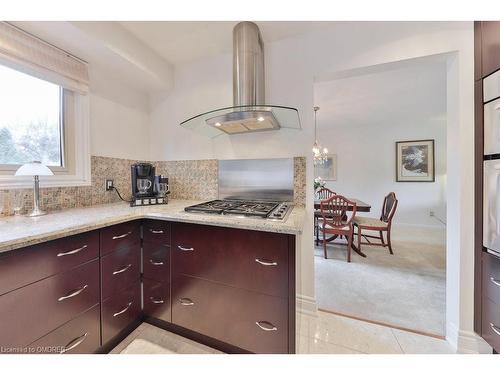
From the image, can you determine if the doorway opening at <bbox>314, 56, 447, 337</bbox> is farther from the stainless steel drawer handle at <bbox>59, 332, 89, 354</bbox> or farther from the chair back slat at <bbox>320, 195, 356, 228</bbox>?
the stainless steel drawer handle at <bbox>59, 332, 89, 354</bbox>

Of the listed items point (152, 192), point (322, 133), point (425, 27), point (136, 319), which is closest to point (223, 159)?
point (152, 192)

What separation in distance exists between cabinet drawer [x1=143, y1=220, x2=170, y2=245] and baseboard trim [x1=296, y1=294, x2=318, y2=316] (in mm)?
1179

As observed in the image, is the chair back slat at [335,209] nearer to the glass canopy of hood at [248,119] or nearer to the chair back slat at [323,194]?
the chair back slat at [323,194]

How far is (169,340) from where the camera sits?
1.30 metres

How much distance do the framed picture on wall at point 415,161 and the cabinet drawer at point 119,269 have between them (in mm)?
5372

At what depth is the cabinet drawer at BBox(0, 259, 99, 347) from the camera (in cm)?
81

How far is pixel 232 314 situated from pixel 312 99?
66.9 inches

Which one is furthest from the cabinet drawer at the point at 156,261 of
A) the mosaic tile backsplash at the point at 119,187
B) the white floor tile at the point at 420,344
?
the white floor tile at the point at 420,344

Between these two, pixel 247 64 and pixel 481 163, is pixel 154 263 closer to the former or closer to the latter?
pixel 247 64

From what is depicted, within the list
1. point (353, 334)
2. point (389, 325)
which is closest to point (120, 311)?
point (353, 334)

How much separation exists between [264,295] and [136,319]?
102 centimetres

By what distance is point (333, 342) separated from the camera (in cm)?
132

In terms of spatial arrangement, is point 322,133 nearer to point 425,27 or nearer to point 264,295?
point 425,27

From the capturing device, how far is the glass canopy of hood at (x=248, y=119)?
1.24 m
